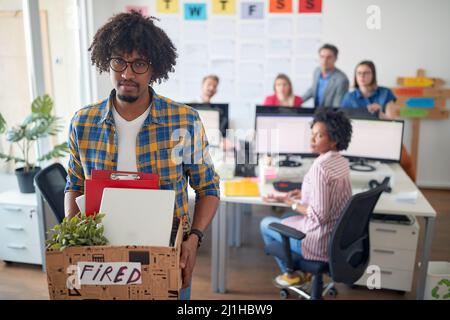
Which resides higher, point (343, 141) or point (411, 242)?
point (343, 141)

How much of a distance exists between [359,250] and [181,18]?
137 inches

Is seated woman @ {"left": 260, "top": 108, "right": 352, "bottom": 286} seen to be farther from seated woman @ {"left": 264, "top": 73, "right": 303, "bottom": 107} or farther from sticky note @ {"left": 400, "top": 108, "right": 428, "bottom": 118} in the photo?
sticky note @ {"left": 400, "top": 108, "right": 428, "bottom": 118}

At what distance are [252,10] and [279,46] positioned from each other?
0.47 metres

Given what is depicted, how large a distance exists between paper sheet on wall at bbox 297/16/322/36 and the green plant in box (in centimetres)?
411

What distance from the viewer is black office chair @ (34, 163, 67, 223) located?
2.27 m

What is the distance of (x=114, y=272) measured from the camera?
1.06 m

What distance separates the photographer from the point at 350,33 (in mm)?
4754

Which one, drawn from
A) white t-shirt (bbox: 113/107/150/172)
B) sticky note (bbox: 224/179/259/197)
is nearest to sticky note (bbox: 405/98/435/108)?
sticky note (bbox: 224/179/259/197)

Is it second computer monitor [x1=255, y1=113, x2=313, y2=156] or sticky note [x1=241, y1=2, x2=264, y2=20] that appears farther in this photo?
sticky note [x1=241, y1=2, x2=264, y2=20]

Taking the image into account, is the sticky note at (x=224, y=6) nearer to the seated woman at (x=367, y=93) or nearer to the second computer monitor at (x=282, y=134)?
the seated woman at (x=367, y=93)

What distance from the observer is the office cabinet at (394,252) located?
108 inches
